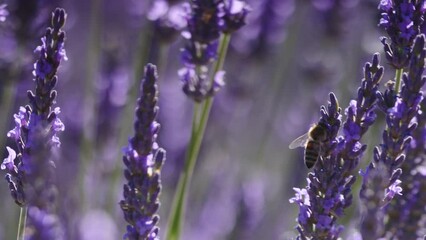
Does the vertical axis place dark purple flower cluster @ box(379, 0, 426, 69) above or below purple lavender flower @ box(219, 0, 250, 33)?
below

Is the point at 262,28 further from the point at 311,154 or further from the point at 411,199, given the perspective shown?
the point at 411,199

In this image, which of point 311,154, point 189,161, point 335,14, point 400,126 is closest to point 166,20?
point 189,161

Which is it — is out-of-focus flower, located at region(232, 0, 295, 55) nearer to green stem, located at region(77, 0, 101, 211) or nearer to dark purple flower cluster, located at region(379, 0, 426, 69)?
green stem, located at region(77, 0, 101, 211)

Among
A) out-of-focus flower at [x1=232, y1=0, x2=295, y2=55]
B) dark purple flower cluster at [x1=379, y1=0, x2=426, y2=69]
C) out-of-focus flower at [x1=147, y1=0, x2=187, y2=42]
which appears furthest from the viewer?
out-of-focus flower at [x1=232, y1=0, x2=295, y2=55]

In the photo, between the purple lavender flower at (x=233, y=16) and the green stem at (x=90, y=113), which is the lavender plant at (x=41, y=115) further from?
the green stem at (x=90, y=113)

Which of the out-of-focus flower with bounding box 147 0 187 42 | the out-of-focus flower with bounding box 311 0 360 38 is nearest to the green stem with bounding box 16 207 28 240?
the out-of-focus flower with bounding box 147 0 187 42

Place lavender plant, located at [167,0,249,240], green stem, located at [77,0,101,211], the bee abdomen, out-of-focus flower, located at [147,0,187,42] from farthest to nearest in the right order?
green stem, located at [77,0,101,211]
out-of-focus flower, located at [147,0,187,42]
lavender plant, located at [167,0,249,240]
the bee abdomen

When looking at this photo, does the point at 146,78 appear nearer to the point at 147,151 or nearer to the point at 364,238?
the point at 147,151

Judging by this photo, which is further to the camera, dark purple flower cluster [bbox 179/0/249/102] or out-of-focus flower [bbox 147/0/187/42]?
out-of-focus flower [bbox 147/0/187/42]

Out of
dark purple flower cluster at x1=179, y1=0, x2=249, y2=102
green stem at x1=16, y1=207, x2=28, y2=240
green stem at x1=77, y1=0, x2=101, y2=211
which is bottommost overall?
green stem at x1=16, y1=207, x2=28, y2=240
